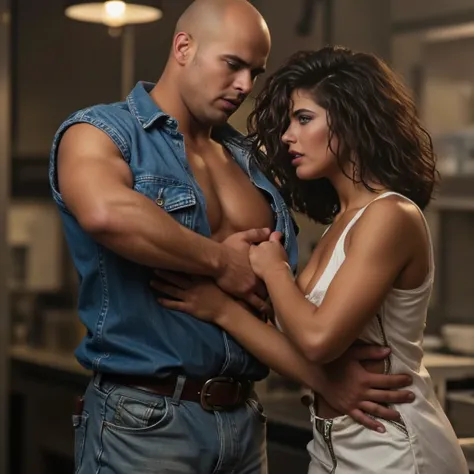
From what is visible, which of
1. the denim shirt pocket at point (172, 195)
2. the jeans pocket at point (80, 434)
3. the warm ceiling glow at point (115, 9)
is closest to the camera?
the denim shirt pocket at point (172, 195)

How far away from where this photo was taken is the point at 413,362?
2027mm

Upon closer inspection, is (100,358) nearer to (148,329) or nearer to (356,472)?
(148,329)

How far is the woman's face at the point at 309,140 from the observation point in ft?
6.79

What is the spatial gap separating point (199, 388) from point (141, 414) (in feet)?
0.40

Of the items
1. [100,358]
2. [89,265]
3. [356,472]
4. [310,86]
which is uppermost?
[310,86]

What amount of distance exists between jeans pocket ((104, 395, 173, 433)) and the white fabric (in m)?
0.29

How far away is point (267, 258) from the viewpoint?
207cm

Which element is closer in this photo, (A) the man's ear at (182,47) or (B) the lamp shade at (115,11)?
(A) the man's ear at (182,47)

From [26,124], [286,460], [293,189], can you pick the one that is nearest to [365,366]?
[293,189]

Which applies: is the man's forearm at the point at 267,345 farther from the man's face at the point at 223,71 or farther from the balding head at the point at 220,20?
the balding head at the point at 220,20

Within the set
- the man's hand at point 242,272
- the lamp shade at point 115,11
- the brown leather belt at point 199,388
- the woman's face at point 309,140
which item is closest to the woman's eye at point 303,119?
the woman's face at point 309,140

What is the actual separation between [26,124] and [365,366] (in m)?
1.83

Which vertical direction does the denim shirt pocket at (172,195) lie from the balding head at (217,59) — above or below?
below

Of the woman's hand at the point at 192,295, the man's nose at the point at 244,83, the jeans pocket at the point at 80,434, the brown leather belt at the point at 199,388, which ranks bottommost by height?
the jeans pocket at the point at 80,434
